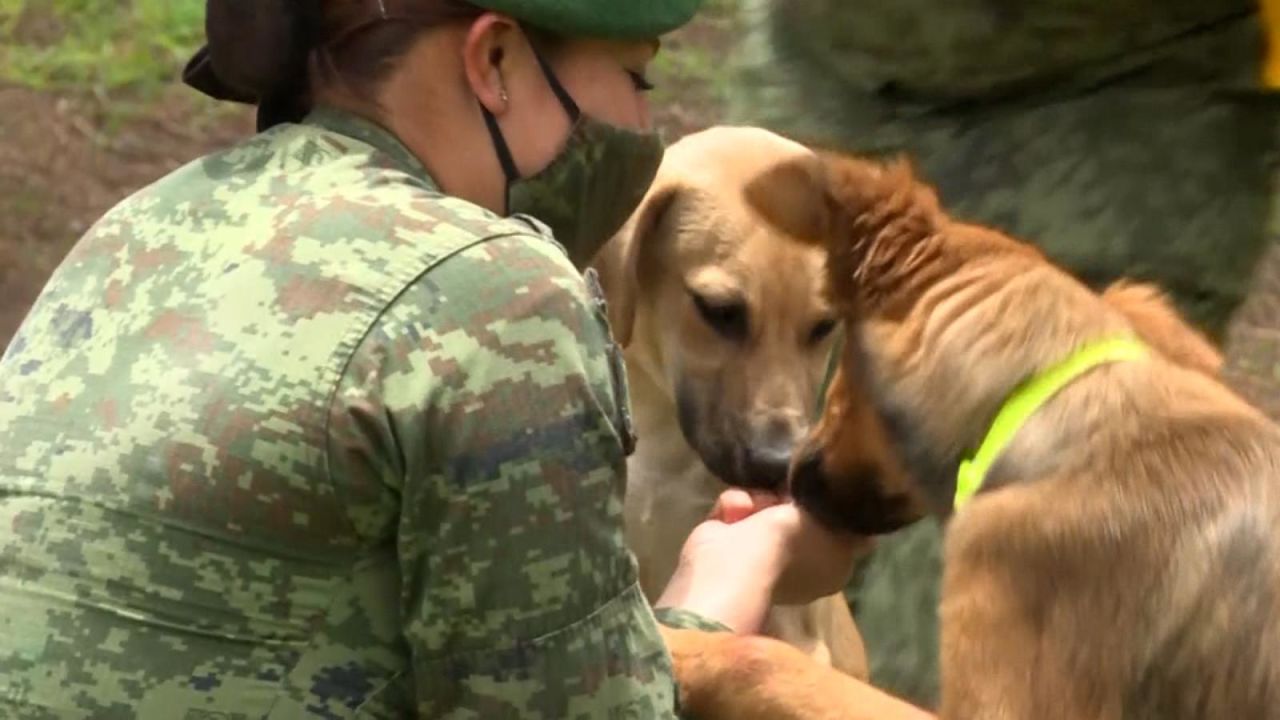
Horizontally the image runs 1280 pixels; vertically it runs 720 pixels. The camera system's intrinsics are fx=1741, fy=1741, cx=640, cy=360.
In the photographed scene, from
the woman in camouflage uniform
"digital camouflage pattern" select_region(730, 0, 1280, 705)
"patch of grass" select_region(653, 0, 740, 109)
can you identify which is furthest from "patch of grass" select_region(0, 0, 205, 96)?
the woman in camouflage uniform

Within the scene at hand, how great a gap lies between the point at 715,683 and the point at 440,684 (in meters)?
0.77

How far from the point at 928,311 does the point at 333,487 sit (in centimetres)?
101

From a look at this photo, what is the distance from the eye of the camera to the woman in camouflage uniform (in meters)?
1.64

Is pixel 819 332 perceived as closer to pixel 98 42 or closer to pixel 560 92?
pixel 560 92

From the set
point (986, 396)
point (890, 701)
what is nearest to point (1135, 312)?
point (986, 396)

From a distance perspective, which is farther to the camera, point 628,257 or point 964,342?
point 628,257

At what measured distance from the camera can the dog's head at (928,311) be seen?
7.64ft

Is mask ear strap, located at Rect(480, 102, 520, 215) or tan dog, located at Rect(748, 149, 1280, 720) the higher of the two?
mask ear strap, located at Rect(480, 102, 520, 215)

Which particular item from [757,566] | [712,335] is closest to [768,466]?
[712,335]

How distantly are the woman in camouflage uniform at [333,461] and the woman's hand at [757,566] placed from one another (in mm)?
597

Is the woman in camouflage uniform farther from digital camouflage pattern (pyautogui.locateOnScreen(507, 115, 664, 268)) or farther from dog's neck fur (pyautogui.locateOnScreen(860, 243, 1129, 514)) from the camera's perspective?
dog's neck fur (pyautogui.locateOnScreen(860, 243, 1129, 514))

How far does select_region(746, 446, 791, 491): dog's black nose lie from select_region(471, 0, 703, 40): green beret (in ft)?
5.14

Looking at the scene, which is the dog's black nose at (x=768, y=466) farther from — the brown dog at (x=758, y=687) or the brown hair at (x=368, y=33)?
the brown hair at (x=368, y=33)

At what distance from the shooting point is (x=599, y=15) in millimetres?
1854
